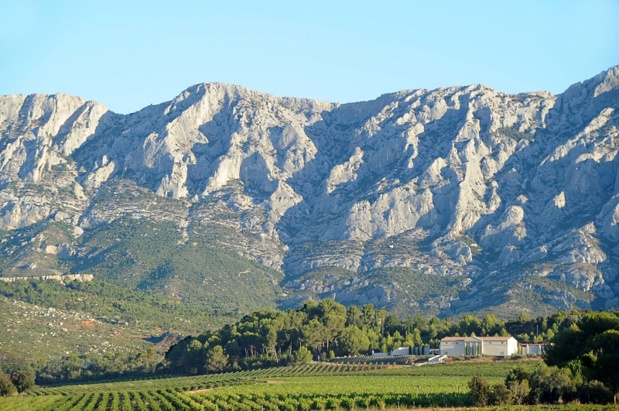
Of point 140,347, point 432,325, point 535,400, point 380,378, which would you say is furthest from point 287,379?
point 140,347

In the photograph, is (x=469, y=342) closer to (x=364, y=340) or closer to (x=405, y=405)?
(x=364, y=340)

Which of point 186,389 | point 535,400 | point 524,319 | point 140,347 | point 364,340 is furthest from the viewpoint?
point 140,347

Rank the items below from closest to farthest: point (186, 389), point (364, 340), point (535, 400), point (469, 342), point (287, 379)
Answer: point (535, 400) < point (186, 389) < point (287, 379) < point (469, 342) < point (364, 340)

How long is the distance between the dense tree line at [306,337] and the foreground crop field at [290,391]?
13.2 m

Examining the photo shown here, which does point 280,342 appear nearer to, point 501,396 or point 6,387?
point 6,387

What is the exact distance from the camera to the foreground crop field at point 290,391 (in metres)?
96.9

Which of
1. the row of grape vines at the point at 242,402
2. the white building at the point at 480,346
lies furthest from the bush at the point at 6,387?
the white building at the point at 480,346

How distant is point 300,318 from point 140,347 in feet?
117

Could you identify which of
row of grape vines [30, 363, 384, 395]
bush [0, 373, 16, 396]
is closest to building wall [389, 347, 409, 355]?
row of grape vines [30, 363, 384, 395]

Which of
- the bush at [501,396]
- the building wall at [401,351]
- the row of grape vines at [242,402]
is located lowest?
the row of grape vines at [242,402]

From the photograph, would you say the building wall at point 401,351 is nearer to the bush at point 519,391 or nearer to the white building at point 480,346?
the white building at point 480,346

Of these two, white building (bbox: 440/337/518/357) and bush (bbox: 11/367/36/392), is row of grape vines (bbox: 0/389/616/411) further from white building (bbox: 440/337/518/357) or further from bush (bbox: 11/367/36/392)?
white building (bbox: 440/337/518/357)

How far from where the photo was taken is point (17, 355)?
568ft

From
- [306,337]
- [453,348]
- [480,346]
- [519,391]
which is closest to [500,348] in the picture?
[480,346]
